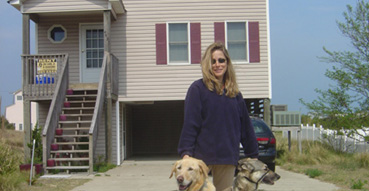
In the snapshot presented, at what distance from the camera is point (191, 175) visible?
3203mm

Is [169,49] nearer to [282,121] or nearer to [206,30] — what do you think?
[206,30]

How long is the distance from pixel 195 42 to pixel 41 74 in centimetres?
491

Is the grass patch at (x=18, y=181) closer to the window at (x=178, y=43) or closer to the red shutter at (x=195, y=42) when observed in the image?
the window at (x=178, y=43)

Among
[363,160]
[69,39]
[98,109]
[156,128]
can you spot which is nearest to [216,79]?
[98,109]

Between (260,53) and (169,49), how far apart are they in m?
2.97

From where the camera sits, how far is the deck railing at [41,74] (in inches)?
502

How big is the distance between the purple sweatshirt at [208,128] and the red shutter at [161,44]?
10938 mm

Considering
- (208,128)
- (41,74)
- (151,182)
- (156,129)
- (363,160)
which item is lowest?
(151,182)

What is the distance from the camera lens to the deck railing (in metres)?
12.8

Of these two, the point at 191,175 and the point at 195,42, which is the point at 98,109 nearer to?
the point at 195,42

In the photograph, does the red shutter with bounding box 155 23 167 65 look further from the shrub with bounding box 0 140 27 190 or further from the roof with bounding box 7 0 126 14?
the shrub with bounding box 0 140 27 190

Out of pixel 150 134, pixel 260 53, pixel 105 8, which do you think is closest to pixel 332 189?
pixel 260 53

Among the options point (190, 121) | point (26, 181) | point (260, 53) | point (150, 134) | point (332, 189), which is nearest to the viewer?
point (190, 121)

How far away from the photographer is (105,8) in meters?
13.1
